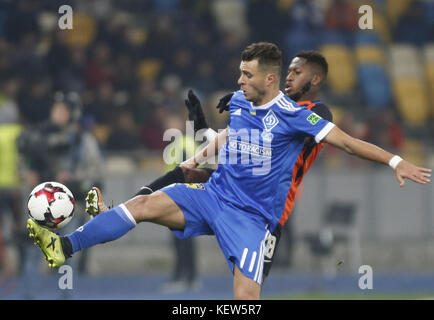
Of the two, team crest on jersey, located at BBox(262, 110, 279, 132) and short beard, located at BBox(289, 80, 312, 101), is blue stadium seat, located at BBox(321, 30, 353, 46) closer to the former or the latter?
short beard, located at BBox(289, 80, 312, 101)

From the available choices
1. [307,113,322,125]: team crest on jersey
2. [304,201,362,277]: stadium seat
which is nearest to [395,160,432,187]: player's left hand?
[307,113,322,125]: team crest on jersey

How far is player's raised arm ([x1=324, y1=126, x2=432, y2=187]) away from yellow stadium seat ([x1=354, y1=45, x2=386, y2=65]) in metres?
10.5

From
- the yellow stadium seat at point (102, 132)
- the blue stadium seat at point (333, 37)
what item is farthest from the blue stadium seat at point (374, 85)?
the yellow stadium seat at point (102, 132)

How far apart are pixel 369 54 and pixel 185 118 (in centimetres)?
504

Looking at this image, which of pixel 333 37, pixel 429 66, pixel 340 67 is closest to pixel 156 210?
pixel 340 67

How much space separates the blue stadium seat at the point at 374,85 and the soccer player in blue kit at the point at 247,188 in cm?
944

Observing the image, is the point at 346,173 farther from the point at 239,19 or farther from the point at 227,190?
the point at 227,190

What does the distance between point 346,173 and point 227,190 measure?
7.39 meters

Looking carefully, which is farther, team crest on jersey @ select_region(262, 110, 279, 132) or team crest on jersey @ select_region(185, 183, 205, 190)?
team crest on jersey @ select_region(185, 183, 205, 190)

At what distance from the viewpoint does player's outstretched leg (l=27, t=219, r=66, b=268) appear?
605cm

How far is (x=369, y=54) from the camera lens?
16641mm

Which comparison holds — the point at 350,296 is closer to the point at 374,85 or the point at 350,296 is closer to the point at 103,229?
the point at 103,229

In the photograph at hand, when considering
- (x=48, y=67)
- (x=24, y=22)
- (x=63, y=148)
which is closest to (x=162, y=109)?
(x=48, y=67)

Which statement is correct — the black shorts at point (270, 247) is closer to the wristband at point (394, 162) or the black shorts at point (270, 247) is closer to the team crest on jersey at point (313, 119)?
the team crest on jersey at point (313, 119)
